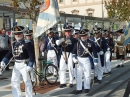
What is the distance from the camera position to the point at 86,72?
793 centimetres

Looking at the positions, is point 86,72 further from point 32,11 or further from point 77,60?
point 32,11

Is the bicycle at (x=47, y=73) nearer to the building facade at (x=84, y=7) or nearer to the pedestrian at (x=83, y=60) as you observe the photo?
the pedestrian at (x=83, y=60)

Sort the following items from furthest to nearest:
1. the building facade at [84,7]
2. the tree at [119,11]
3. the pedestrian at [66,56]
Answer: the building facade at [84,7]
the tree at [119,11]
the pedestrian at [66,56]

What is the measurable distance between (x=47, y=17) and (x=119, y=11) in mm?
17744

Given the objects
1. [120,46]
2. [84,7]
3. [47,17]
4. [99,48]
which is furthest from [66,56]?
[84,7]

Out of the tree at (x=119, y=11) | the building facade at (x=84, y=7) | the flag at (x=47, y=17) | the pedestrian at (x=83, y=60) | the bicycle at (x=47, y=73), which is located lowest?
the bicycle at (x=47, y=73)

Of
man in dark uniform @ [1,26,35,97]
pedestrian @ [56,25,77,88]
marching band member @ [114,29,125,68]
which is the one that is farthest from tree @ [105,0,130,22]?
man in dark uniform @ [1,26,35,97]

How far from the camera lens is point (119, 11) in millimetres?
24266

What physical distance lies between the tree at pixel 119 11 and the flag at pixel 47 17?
1709cm

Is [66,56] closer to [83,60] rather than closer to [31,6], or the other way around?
[83,60]

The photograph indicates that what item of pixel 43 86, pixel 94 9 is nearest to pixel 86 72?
pixel 43 86

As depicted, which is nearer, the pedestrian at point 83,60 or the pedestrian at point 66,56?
the pedestrian at point 83,60

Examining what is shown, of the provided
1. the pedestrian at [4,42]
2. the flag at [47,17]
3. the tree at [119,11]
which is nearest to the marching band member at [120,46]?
the pedestrian at [4,42]

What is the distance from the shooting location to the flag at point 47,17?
7574 millimetres
